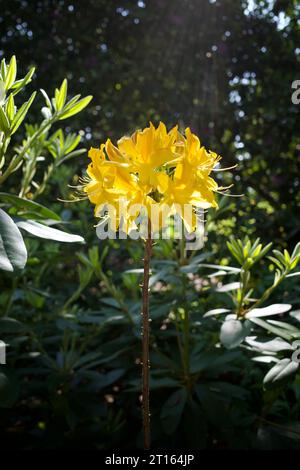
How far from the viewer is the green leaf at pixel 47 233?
120 cm

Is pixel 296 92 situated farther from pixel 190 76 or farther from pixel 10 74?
pixel 10 74

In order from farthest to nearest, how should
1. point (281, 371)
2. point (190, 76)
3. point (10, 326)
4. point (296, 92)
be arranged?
point (190, 76), point (296, 92), point (10, 326), point (281, 371)

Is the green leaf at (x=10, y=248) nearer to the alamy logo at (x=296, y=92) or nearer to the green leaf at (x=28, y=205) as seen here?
the green leaf at (x=28, y=205)

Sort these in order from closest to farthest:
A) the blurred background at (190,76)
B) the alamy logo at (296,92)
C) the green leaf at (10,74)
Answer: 1. the green leaf at (10,74)
2. the alamy logo at (296,92)
3. the blurred background at (190,76)

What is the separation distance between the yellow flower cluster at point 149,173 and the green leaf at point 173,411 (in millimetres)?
818

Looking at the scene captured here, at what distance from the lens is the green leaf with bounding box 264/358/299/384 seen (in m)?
1.26

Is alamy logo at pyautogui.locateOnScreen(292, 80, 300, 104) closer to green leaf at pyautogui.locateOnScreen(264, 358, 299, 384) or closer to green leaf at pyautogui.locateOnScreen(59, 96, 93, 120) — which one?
green leaf at pyautogui.locateOnScreen(59, 96, 93, 120)

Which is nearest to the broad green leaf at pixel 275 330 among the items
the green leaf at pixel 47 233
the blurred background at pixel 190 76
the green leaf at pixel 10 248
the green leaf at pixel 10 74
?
the green leaf at pixel 47 233

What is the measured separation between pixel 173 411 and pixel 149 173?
92 centimetres

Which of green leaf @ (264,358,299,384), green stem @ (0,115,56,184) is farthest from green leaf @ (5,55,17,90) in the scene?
green leaf @ (264,358,299,384)

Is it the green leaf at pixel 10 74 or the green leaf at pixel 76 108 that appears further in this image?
the green leaf at pixel 76 108

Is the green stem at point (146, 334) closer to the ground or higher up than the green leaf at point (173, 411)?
higher up

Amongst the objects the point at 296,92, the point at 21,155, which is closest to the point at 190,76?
the point at 296,92

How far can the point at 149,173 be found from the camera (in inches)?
38.9
